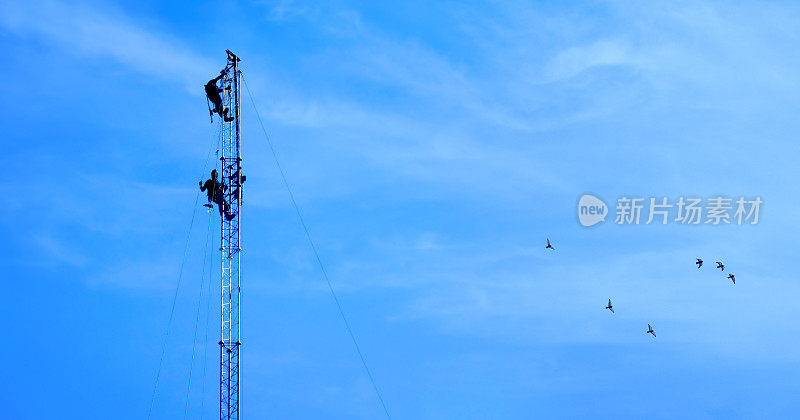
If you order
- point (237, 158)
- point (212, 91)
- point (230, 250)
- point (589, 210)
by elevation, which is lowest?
point (589, 210)

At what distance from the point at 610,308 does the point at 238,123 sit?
57031 millimetres

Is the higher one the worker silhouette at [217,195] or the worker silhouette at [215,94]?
the worker silhouette at [215,94]

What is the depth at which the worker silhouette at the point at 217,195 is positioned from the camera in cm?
11981

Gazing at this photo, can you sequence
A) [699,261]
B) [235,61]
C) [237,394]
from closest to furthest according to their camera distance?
[699,261] → [237,394] → [235,61]

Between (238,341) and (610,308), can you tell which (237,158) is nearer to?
(238,341)

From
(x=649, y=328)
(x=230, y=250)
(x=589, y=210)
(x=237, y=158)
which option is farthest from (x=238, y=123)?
(x=649, y=328)

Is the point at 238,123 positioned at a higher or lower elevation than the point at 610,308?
higher

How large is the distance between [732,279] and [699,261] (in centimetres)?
1279

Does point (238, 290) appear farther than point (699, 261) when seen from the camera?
Yes

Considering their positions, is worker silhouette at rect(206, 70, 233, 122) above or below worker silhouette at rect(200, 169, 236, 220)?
above

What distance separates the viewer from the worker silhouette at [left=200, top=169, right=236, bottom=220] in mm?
119812

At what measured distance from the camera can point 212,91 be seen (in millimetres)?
126688

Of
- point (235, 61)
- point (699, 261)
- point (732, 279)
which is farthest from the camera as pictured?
point (235, 61)

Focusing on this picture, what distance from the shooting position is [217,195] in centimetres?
12012
